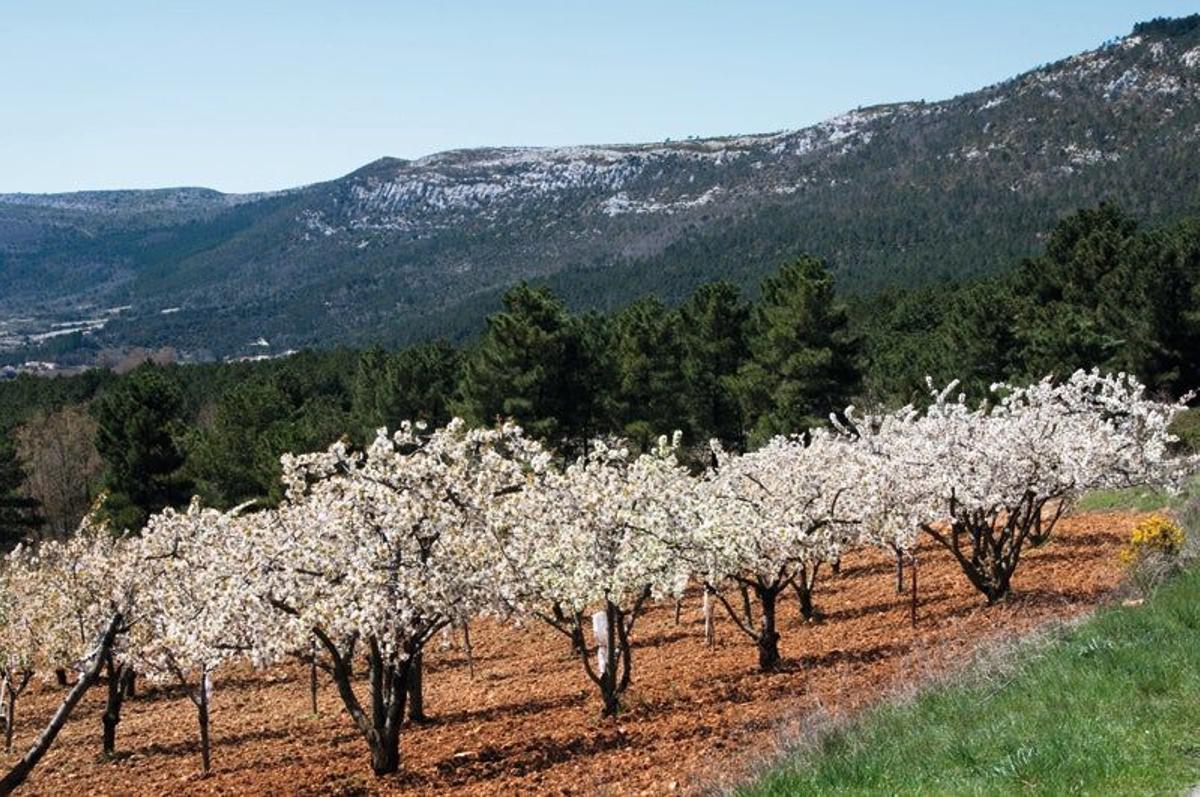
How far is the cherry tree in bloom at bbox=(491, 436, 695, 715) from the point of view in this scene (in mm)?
15477

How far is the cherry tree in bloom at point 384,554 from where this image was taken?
536 inches

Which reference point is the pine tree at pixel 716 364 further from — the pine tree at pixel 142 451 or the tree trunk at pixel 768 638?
the tree trunk at pixel 768 638

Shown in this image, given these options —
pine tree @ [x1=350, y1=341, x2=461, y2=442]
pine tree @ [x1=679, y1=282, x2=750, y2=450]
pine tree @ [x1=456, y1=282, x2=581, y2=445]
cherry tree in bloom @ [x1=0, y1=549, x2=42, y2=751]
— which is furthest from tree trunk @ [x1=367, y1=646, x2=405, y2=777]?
pine tree @ [x1=679, y1=282, x2=750, y2=450]

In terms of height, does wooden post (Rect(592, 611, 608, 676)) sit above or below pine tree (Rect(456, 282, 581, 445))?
below

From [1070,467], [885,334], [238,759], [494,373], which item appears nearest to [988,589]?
[1070,467]

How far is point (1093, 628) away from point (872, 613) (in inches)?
419

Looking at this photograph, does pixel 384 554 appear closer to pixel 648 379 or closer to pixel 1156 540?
pixel 1156 540

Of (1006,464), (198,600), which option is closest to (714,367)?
(1006,464)

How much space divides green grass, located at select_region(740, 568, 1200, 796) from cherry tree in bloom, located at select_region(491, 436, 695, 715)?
5.12 m

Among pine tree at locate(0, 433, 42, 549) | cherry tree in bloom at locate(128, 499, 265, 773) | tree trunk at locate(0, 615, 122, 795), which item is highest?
tree trunk at locate(0, 615, 122, 795)

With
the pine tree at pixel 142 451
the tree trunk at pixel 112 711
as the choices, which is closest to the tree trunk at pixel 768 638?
the tree trunk at pixel 112 711

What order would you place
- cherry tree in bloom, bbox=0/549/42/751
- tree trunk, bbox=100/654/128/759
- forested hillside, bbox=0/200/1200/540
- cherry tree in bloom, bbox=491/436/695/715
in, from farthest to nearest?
1. forested hillside, bbox=0/200/1200/540
2. cherry tree in bloom, bbox=0/549/42/751
3. tree trunk, bbox=100/654/128/759
4. cherry tree in bloom, bbox=491/436/695/715

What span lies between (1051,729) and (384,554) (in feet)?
27.9

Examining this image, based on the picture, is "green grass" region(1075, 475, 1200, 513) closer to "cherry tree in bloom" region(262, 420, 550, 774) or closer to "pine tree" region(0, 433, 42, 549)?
"cherry tree in bloom" region(262, 420, 550, 774)
